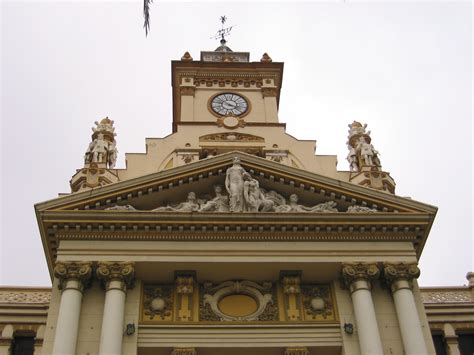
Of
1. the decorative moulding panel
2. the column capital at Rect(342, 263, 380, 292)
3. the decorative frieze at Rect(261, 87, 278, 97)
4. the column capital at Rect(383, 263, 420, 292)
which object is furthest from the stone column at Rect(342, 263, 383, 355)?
the decorative frieze at Rect(261, 87, 278, 97)

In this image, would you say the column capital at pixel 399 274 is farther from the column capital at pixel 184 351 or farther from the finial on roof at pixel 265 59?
the finial on roof at pixel 265 59

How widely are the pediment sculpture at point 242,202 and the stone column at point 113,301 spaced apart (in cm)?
202

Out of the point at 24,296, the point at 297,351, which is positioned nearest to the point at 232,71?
the point at 24,296

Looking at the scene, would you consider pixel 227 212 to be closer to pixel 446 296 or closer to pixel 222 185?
pixel 222 185

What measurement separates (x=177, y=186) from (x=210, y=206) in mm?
1428

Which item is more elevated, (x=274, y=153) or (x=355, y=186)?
(x=274, y=153)

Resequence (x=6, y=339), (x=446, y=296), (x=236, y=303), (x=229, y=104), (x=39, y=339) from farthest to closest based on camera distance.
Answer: (x=229, y=104), (x=446, y=296), (x=6, y=339), (x=39, y=339), (x=236, y=303)

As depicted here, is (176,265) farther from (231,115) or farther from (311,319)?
(231,115)

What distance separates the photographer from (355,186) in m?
25.2

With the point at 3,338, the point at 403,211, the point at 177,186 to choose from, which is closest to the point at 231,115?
the point at 177,186

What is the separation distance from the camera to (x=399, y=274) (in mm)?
23656

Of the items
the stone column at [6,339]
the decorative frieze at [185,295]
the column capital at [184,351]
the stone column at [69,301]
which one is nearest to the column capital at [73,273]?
the stone column at [69,301]

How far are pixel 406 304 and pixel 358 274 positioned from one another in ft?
5.46

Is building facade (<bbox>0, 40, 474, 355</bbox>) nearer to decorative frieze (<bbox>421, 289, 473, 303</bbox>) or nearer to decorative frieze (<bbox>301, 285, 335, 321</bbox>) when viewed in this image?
decorative frieze (<bbox>301, 285, 335, 321</bbox>)
